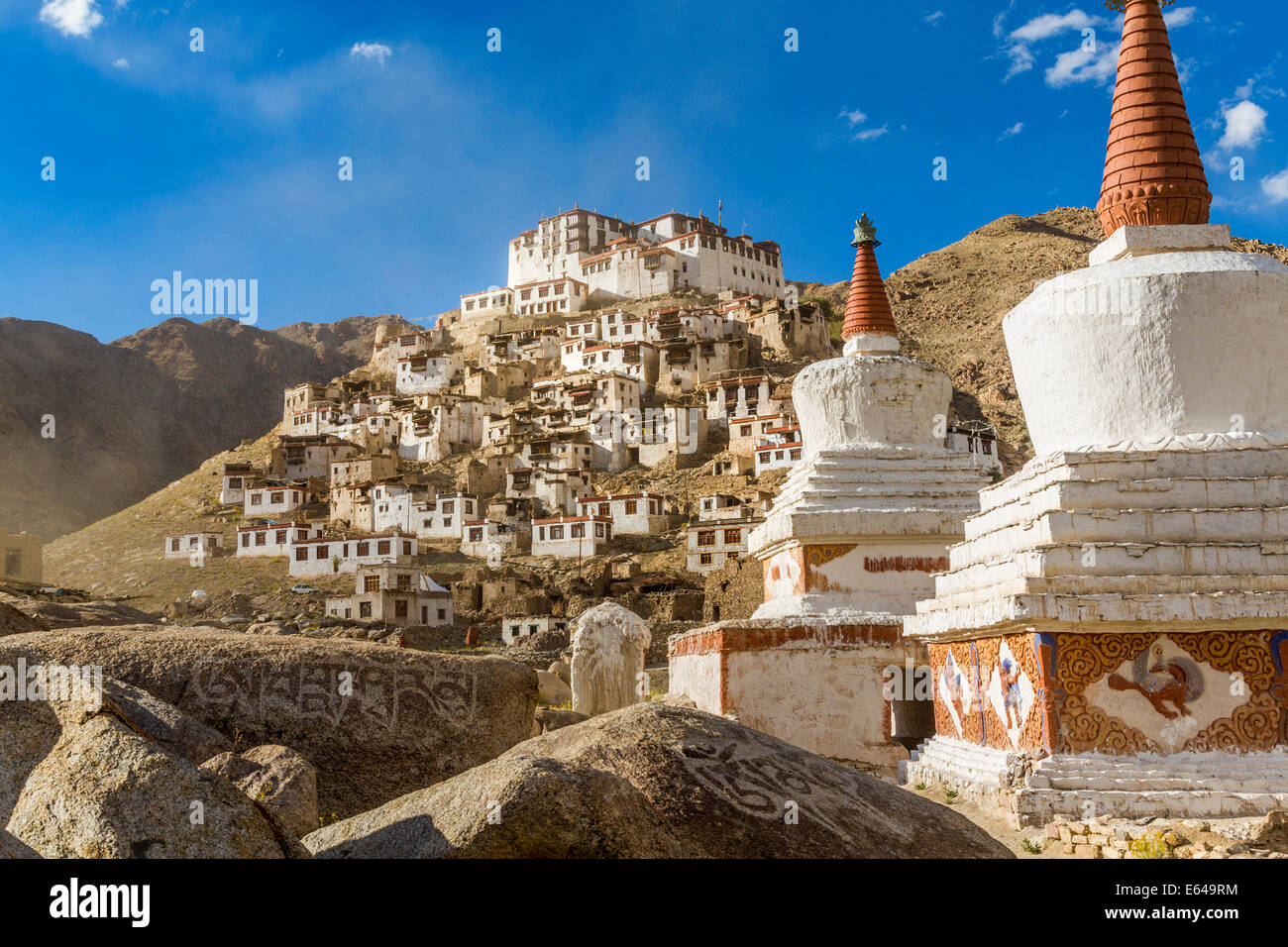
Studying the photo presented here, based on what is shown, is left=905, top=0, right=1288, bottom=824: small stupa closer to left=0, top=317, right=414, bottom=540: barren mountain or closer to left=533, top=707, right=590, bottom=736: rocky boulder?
left=533, top=707, right=590, bottom=736: rocky boulder

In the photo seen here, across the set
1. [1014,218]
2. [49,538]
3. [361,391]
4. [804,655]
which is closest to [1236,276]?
[804,655]

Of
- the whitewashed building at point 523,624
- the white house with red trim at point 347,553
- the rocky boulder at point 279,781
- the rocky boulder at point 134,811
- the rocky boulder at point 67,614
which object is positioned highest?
the white house with red trim at point 347,553

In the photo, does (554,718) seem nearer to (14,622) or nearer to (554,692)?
(14,622)

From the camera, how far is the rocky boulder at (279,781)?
18.0ft

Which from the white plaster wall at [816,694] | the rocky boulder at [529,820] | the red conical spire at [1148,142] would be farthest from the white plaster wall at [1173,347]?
the rocky boulder at [529,820]

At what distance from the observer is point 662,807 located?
4.41 meters

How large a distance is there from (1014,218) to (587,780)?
118 metres

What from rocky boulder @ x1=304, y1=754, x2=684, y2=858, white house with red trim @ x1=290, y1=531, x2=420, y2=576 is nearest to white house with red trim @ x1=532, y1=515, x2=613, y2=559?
white house with red trim @ x1=290, y1=531, x2=420, y2=576

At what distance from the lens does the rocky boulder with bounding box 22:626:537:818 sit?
21.9 feet

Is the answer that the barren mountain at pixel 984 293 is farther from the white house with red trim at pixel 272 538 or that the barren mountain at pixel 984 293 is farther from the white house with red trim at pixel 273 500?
the white house with red trim at pixel 273 500

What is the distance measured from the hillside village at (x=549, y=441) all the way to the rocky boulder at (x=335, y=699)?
34502 mm

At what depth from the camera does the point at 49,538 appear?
272 ft

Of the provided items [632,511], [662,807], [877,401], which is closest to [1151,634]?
[662,807]

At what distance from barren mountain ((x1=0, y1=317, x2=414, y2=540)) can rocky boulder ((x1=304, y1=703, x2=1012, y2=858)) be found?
9142 cm
